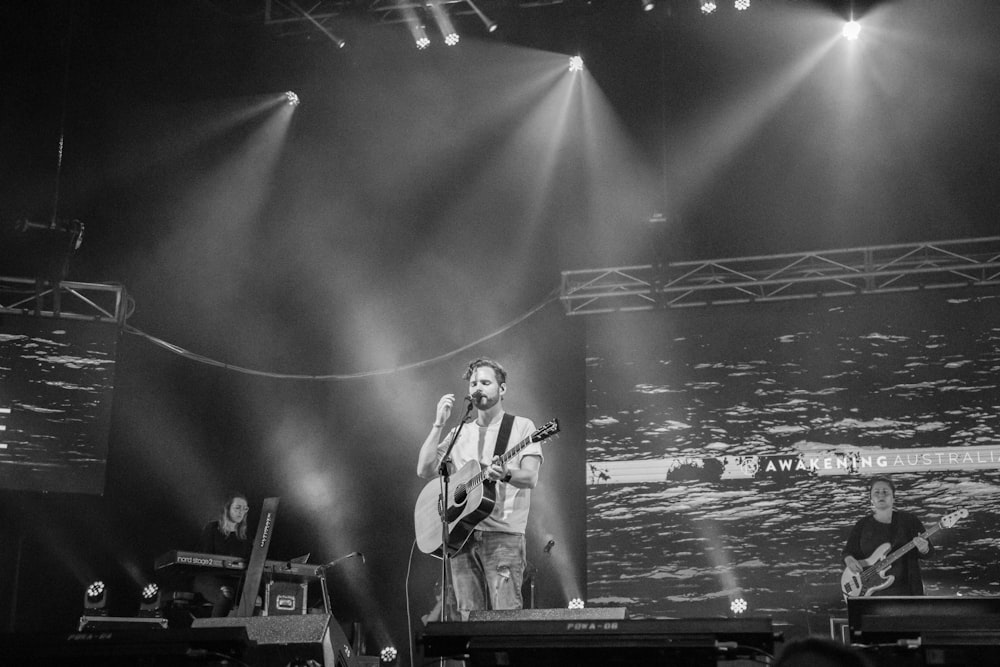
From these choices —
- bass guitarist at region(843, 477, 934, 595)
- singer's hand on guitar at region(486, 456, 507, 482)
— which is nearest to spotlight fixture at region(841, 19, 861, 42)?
bass guitarist at region(843, 477, 934, 595)

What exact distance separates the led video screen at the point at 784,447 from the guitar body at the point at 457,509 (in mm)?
3975

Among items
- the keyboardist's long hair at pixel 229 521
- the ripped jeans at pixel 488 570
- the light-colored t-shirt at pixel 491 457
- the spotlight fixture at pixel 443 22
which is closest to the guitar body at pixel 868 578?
the light-colored t-shirt at pixel 491 457

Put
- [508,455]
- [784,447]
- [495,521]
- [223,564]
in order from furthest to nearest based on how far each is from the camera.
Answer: [784,447] < [223,564] < [508,455] < [495,521]

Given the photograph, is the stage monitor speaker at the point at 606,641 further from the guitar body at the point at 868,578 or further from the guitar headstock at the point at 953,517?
the guitar headstock at the point at 953,517

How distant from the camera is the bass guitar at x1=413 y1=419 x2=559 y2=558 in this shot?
536 cm

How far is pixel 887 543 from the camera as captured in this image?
9.20 m

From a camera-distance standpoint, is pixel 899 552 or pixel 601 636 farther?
pixel 899 552

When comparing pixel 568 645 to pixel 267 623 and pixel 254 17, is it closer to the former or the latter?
pixel 267 623

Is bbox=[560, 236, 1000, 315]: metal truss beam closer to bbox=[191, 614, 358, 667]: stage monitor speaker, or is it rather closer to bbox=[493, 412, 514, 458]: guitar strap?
bbox=[493, 412, 514, 458]: guitar strap

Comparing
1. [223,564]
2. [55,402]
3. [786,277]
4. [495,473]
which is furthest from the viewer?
[786,277]

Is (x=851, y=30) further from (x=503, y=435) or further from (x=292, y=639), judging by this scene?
(x=292, y=639)

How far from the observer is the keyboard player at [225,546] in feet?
28.4

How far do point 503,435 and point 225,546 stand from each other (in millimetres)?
4556

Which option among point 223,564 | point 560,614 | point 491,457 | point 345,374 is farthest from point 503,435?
point 345,374
